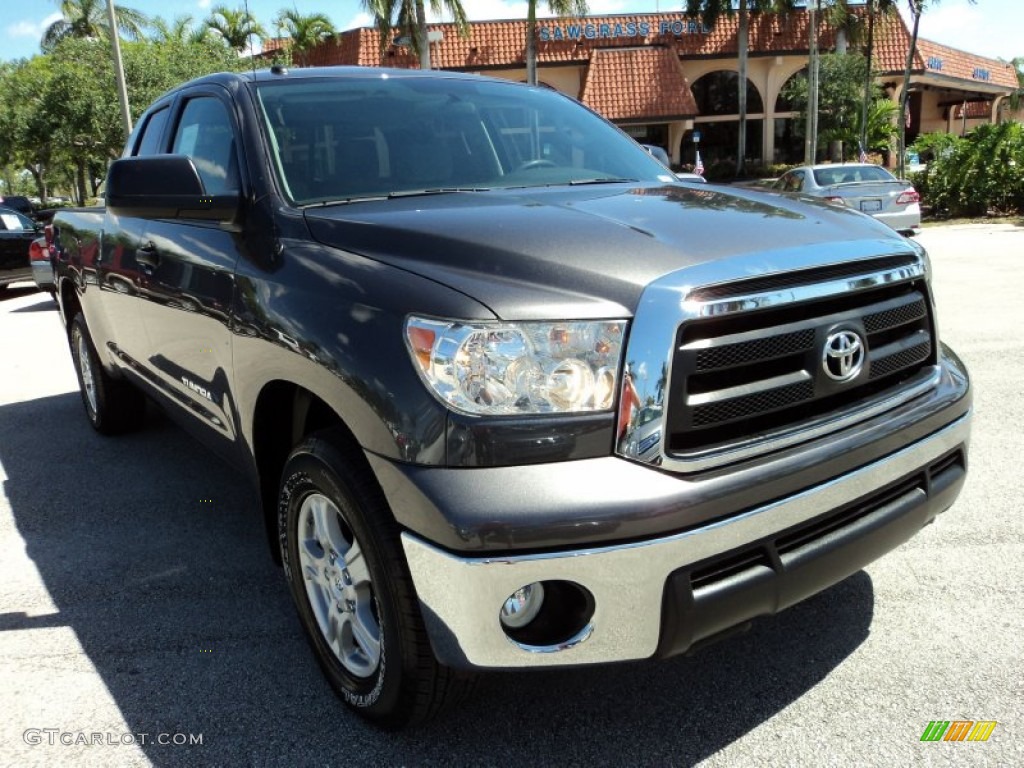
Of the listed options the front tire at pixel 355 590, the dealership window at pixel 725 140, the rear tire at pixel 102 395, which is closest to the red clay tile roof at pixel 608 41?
the dealership window at pixel 725 140

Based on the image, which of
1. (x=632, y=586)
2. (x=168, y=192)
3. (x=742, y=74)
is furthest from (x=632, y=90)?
(x=632, y=586)

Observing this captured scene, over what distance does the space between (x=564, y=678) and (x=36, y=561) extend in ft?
8.07

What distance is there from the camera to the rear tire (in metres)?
5.31

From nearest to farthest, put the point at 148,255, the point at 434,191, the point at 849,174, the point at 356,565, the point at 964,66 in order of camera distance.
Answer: the point at 356,565
the point at 434,191
the point at 148,255
the point at 849,174
the point at 964,66

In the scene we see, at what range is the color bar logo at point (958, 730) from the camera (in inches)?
93.6

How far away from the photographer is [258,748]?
248 centimetres

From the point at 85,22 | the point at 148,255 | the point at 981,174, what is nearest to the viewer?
the point at 148,255

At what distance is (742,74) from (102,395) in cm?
3248

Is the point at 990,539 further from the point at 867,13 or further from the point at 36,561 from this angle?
the point at 867,13

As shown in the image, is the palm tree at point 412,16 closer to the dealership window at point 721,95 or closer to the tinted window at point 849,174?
the dealership window at point 721,95

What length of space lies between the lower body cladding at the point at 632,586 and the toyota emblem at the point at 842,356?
260mm

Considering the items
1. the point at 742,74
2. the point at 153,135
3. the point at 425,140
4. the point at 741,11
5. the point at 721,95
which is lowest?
the point at 425,140

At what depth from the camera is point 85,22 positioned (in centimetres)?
4466

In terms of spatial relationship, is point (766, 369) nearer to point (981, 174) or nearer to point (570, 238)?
point (570, 238)
